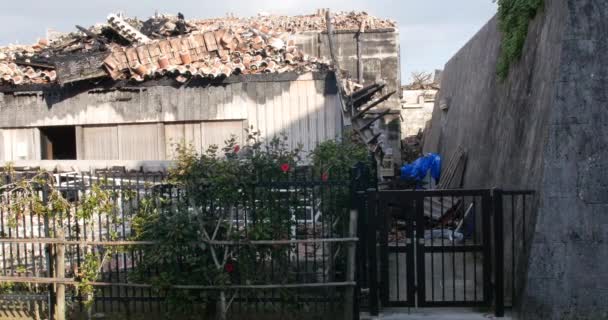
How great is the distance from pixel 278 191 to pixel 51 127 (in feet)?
26.7

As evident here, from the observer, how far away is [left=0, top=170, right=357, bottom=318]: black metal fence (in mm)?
7738

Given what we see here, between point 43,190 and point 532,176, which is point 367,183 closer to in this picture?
point 532,176

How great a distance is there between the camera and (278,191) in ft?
25.7

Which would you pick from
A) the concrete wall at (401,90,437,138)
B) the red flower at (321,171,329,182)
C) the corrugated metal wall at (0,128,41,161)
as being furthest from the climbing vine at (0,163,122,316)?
the concrete wall at (401,90,437,138)

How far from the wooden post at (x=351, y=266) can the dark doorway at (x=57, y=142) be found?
8416 millimetres

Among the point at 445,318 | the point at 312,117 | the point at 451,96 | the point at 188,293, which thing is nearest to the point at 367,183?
the point at 445,318

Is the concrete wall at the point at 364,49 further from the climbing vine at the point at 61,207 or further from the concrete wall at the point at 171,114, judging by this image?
the climbing vine at the point at 61,207

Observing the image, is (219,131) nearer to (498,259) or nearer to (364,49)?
(498,259)

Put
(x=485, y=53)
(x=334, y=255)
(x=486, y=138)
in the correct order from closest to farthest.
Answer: (x=334, y=255)
(x=486, y=138)
(x=485, y=53)

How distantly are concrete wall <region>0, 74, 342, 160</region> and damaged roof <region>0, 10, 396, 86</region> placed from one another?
1.24ft

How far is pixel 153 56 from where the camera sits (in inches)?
531

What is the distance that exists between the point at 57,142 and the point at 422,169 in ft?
30.7

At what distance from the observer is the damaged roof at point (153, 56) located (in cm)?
1307

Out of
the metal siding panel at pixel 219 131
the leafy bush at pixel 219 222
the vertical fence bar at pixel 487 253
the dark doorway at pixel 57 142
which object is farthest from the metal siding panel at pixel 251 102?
the vertical fence bar at pixel 487 253
